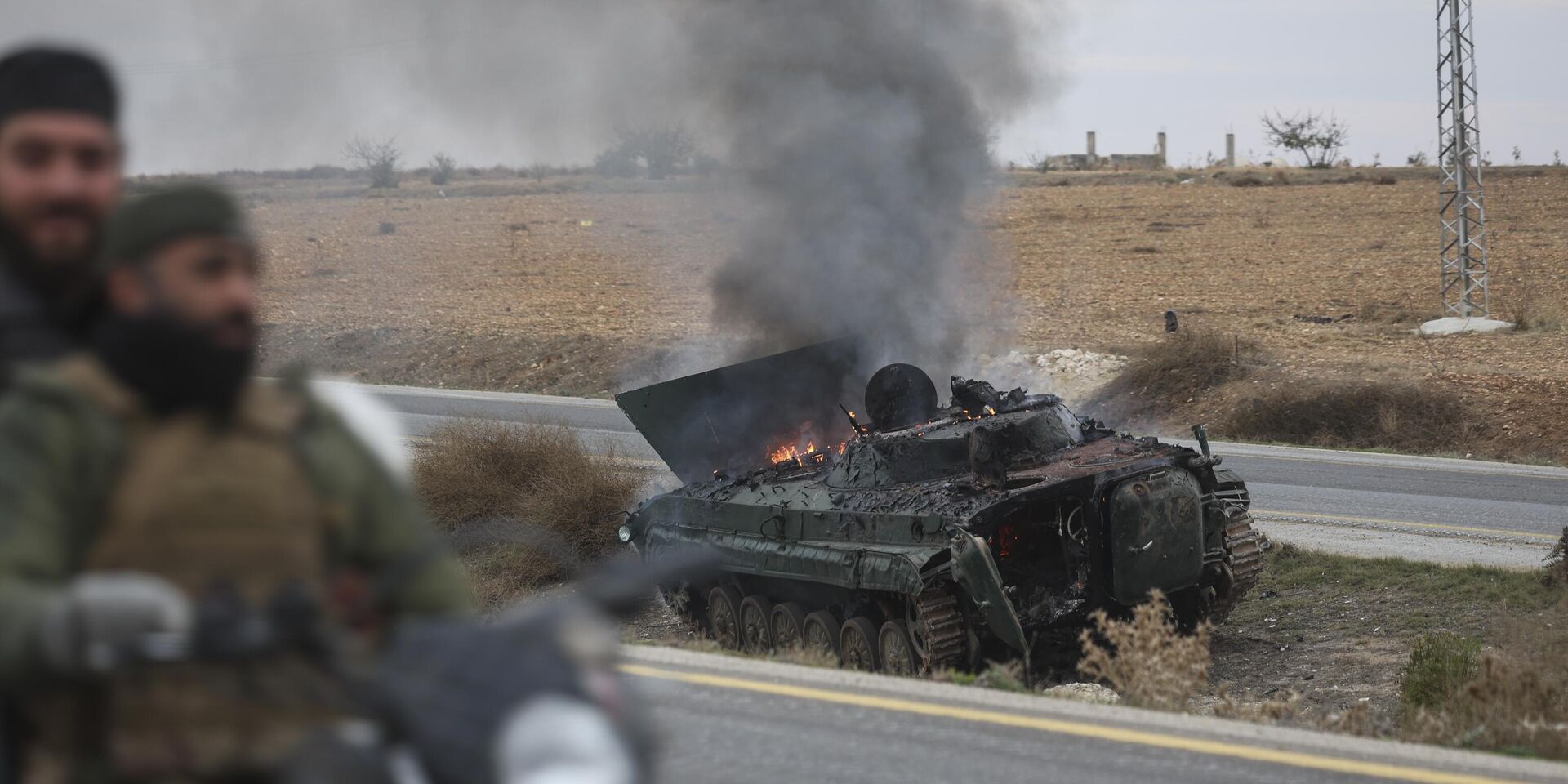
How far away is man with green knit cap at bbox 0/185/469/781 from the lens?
7.23 ft

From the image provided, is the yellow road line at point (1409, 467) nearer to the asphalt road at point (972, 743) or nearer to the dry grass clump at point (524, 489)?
the dry grass clump at point (524, 489)

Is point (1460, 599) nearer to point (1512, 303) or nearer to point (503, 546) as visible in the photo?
point (503, 546)

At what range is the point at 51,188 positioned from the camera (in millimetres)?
2512

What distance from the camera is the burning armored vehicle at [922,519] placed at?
11.1 metres

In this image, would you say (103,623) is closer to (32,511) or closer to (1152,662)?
(32,511)

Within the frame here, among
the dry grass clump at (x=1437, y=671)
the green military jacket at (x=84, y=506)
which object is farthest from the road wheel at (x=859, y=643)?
the green military jacket at (x=84, y=506)

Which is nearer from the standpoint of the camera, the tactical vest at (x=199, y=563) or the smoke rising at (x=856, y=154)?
the tactical vest at (x=199, y=563)

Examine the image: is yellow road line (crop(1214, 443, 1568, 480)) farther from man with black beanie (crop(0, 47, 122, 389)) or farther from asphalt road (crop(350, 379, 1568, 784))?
man with black beanie (crop(0, 47, 122, 389))

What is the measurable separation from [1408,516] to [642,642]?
10.2 metres

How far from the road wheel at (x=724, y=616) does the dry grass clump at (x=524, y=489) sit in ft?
7.68

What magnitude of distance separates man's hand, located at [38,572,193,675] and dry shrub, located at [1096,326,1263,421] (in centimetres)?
2208

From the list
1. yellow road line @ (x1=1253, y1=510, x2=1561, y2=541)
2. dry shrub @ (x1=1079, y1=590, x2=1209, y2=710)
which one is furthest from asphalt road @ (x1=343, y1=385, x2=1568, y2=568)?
dry shrub @ (x1=1079, y1=590, x2=1209, y2=710)

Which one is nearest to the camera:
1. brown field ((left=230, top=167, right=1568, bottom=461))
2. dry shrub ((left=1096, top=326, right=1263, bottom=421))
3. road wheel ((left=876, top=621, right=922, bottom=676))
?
road wheel ((left=876, top=621, right=922, bottom=676))

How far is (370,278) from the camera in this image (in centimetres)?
4391
